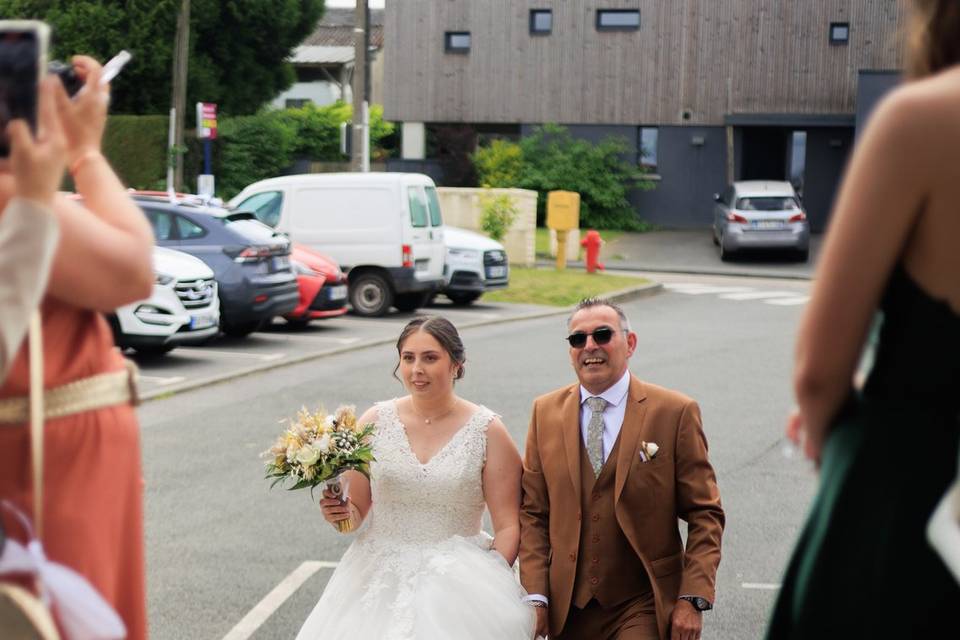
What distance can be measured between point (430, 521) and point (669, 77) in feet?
141

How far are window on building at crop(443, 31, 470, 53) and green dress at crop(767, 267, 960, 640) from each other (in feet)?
157

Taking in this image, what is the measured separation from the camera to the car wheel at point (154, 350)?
55.7 ft

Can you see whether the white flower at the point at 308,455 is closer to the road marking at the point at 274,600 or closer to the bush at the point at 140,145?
the road marking at the point at 274,600

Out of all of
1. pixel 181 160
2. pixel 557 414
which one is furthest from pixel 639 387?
pixel 181 160

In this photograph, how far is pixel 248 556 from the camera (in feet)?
27.7

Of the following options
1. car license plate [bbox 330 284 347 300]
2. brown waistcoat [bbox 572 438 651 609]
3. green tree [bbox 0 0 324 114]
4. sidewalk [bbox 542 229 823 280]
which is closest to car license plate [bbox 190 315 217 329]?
car license plate [bbox 330 284 347 300]

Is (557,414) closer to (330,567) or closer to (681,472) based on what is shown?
(681,472)

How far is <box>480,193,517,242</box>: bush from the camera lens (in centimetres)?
3183

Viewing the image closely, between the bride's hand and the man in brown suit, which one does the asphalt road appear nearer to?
the bride's hand

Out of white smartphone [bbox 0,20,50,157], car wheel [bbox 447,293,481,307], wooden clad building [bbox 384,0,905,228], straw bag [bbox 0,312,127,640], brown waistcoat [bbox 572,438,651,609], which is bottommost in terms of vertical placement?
car wheel [bbox 447,293,481,307]

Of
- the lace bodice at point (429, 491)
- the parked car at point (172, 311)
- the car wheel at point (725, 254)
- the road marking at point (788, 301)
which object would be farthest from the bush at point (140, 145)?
the lace bodice at point (429, 491)

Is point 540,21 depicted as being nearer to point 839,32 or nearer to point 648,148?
point 648,148

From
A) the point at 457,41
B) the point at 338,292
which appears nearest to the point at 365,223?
the point at 338,292

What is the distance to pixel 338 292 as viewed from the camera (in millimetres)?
21047
